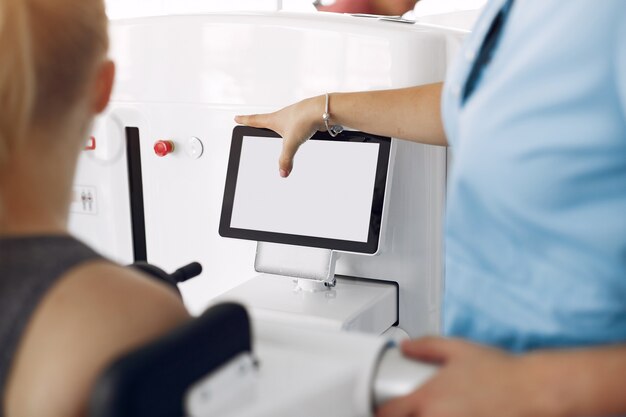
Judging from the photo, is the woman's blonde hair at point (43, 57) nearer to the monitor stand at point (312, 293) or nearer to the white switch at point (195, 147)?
the monitor stand at point (312, 293)

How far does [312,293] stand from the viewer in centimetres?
132

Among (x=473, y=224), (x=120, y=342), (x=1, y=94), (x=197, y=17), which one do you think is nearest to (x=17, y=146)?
(x=1, y=94)

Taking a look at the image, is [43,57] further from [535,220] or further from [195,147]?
[195,147]

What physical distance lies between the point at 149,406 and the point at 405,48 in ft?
2.87

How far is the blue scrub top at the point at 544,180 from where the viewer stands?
0.62 metres

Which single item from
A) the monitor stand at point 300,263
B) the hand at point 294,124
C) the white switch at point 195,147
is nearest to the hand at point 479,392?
the hand at point 294,124

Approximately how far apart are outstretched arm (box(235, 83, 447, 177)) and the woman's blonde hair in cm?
49

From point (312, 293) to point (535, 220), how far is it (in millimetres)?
676

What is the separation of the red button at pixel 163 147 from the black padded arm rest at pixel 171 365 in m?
0.92

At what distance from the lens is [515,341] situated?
740mm

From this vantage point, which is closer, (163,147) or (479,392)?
(479,392)

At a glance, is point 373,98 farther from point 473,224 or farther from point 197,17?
point 197,17

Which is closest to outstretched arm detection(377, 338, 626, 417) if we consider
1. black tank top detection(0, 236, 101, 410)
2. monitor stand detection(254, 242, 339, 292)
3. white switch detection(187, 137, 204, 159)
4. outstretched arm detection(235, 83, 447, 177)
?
black tank top detection(0, 236, 101, 410)

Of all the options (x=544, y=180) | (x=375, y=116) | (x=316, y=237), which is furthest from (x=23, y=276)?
(x=316, y=237)
